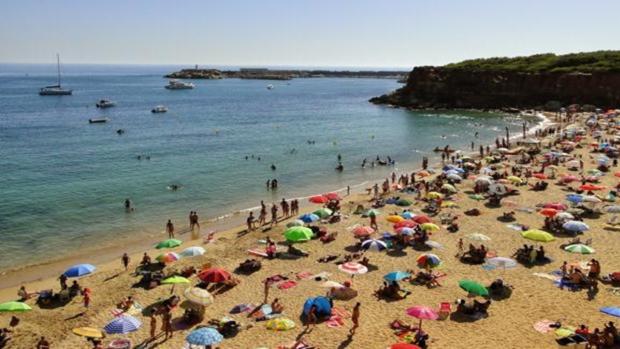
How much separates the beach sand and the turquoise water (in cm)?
621

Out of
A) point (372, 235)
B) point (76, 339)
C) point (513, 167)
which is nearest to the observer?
point (76, 339)

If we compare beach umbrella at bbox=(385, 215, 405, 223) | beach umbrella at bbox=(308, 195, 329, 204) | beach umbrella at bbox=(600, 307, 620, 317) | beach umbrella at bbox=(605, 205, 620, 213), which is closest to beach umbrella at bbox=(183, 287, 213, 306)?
beach umbrella at bbox=(385, 215, 405, 223)

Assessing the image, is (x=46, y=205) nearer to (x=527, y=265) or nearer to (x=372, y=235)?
(x=372, y=235)

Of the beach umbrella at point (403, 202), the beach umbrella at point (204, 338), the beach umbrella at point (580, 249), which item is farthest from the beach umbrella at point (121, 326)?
the beach umbrella at point (403, 202)

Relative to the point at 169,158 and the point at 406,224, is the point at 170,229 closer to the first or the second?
the point at 406,224

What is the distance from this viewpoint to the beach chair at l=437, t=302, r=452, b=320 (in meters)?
17.0

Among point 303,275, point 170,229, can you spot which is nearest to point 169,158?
point 170,229

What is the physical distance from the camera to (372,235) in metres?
25.8

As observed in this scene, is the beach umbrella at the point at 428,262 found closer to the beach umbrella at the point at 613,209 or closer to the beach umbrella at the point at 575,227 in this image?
the beach umbrella at the point at 575,227

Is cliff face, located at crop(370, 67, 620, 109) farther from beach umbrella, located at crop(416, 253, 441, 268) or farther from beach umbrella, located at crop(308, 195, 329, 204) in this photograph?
beach umbrella, located at crop(416, 253, 441, 268)

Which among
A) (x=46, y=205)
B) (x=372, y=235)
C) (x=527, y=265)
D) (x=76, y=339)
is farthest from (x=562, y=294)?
(x=46, y=205)

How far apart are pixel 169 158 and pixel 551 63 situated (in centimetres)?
7860

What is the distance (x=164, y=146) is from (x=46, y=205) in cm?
2416

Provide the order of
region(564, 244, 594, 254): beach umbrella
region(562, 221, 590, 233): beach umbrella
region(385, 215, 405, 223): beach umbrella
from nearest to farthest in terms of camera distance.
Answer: region(564, 244, 594, 254): beach umbrella, region(562, 221, 590, 233): beach umbrella, region(385, 215, 405, 223): beach umbrella
